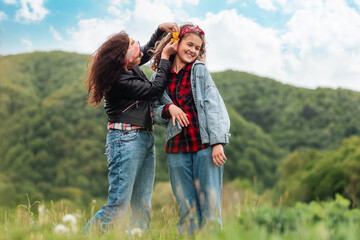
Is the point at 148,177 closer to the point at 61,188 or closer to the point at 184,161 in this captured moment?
the point at 184,161

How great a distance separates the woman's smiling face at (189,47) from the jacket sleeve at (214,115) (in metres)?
0.23

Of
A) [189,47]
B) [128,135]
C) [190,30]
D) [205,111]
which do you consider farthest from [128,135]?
[190,30]

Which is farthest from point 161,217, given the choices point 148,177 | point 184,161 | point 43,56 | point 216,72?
point 216,72

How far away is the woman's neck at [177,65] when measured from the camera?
12.2ft

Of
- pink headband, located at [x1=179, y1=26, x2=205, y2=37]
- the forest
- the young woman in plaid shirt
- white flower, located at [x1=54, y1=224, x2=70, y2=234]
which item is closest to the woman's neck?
the young woman in plaid shirt

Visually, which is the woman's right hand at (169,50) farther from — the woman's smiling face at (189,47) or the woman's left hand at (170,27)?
the woman's left hand at (170,27)

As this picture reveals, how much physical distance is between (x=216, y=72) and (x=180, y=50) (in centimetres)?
12137

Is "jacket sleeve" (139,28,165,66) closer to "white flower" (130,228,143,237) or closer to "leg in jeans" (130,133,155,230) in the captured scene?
"leg in jeans" (130,133,155,230)

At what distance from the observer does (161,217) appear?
13.8ft

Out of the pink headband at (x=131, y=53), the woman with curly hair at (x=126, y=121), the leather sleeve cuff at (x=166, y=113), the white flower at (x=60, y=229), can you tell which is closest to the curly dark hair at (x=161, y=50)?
the woman with curly hair at (x=126, y=121)

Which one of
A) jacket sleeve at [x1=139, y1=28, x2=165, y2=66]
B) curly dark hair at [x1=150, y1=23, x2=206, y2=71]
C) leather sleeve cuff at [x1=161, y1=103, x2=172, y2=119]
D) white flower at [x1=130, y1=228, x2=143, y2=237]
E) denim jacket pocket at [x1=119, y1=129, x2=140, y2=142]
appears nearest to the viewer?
white flower at [x1=130, y1=228, x2=143, y2=237]

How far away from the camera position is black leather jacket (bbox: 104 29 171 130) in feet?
11.4

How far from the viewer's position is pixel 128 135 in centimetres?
345

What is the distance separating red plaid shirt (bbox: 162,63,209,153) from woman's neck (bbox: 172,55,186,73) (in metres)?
0.03
